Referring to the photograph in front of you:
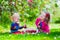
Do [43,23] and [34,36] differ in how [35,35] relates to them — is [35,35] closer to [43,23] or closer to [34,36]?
[34,36]

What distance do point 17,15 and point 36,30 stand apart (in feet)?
1.62

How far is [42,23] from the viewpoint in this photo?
5086 millimetres

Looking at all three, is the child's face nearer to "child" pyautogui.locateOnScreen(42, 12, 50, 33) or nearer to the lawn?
the lawn

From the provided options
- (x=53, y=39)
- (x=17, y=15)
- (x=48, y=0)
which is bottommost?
(x=53, y=39)

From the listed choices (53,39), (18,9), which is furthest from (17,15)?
(53,39)

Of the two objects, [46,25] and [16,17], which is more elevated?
[16,17]

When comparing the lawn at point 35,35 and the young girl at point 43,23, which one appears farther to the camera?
the young girl at point 43,23

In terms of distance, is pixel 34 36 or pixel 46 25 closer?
pixel 34 36

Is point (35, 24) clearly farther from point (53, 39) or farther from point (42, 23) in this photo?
point (53, 39)

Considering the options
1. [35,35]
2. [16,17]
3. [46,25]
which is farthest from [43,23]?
[16,17]

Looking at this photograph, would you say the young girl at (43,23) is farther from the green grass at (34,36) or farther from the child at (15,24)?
the child at (15,24)

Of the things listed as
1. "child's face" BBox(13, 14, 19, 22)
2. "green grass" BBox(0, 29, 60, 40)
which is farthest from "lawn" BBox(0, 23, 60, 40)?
"child's face" BBox(13, 14, 19, 22)

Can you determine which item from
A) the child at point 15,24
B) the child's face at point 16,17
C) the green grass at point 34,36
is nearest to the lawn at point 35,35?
the green grass at point 34,36

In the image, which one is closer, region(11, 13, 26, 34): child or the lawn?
the lawn
